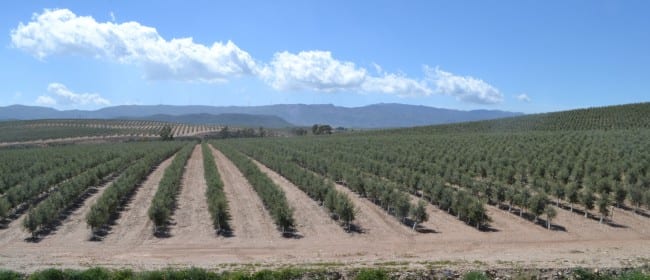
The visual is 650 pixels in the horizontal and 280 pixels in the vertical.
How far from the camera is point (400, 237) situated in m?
22.2

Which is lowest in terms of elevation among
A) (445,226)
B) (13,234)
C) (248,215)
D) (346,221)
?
(13,234)

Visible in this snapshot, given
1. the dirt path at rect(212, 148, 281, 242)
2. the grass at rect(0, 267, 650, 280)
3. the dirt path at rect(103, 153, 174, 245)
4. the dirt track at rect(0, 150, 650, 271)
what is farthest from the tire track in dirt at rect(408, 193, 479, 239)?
the dirt path at rect(103, 153, 174, 245)

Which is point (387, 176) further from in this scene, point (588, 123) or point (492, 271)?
point (588, 123)

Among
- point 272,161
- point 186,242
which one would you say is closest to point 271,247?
point 186,242

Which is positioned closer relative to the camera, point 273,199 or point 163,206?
point 163,206

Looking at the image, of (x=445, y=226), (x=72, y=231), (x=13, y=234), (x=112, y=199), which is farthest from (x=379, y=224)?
(x=13, y=234)

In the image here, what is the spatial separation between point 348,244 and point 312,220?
4890 mm

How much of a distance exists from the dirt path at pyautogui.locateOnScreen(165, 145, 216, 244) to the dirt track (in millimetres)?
57

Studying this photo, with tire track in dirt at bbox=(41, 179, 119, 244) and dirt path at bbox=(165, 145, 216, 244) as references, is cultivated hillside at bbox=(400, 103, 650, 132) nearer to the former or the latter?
dirt path at bbox=(165, 145, 216, 244)

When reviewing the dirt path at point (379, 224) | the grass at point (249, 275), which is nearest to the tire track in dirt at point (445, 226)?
the dirt path at point (379, 224)

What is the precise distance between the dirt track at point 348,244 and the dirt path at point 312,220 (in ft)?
0.17

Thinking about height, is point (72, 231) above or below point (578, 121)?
below

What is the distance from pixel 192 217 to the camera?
87.0 feet

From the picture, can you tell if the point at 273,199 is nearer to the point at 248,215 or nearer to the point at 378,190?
the point at 248,215
